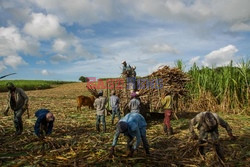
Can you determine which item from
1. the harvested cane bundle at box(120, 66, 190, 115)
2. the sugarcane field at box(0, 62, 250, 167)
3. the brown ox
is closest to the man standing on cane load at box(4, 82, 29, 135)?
the sugarcane field at box(0, 62, 250, 167)

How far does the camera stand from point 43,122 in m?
6.64

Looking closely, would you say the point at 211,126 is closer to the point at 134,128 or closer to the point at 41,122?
the point at 134,128

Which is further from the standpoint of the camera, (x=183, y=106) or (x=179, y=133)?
(x=183, y=106)

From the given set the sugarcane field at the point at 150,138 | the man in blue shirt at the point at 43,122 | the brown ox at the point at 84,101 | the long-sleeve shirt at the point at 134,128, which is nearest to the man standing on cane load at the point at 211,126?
the sugarcane field at the point at 150,138

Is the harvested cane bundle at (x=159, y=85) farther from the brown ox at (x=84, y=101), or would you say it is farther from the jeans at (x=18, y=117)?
the jeans at (x=18, y=117)

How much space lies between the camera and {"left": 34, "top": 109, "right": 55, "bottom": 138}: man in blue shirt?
20.6 ft

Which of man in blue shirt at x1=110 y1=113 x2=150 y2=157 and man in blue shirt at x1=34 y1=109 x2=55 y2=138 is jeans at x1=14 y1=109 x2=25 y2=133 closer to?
man in blue shirt at x1=34 y1=109 x2=55 y2=138

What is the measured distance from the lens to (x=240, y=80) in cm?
1421

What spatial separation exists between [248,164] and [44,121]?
5.03m

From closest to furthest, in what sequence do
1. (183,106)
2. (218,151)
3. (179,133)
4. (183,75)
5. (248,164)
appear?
1. (218,151)
2. (248,164)
3. (179,133)
4. (183,75)
5. (183,106)

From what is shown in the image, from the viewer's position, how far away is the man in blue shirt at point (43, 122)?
6.28 metres

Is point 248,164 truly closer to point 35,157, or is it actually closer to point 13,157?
point 35,157

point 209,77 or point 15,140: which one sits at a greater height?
point 209,77

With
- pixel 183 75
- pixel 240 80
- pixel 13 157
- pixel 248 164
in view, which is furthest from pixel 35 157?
pixel 240 80
